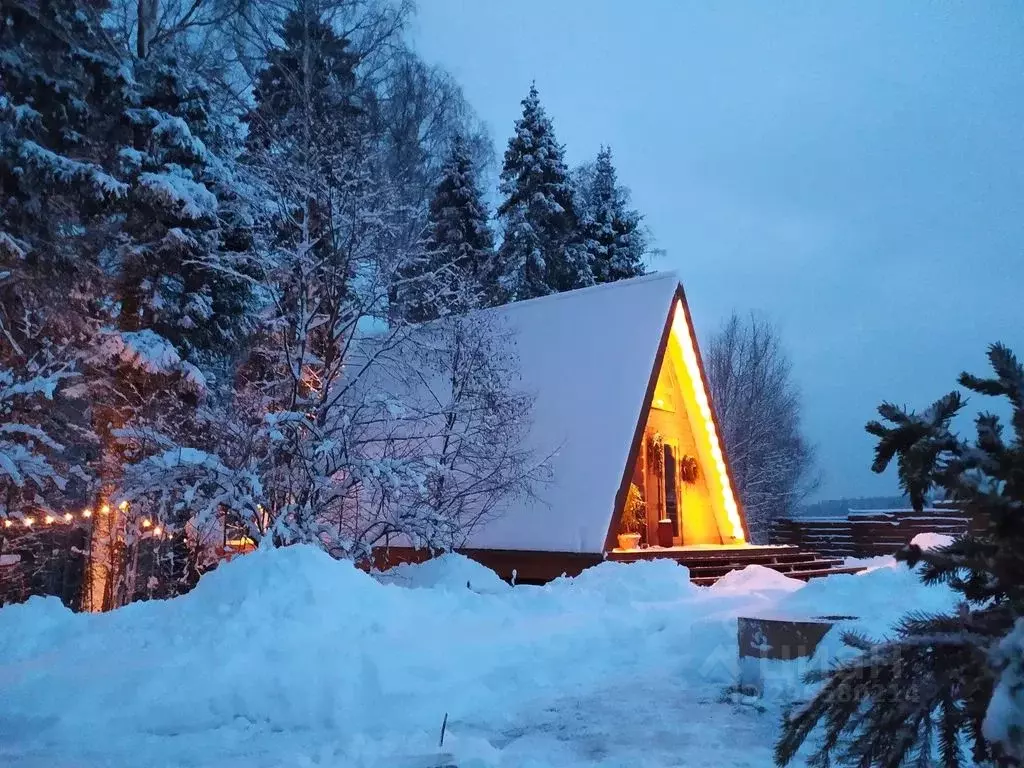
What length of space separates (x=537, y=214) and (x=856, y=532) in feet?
45.7

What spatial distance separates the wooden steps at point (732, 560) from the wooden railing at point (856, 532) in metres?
4.68

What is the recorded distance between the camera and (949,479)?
6.37 feet

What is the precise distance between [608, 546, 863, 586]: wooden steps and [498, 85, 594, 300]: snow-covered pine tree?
555 inches

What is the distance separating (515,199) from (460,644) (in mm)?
22530

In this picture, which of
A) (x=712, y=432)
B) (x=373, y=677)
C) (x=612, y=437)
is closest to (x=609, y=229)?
(x=712, y=432)

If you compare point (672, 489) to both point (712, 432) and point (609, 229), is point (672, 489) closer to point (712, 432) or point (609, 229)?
point (712, 432)

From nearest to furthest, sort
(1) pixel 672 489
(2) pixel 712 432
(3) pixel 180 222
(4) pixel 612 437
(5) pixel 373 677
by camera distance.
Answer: (5) pixel 373 677
(3) pixel 180 222
(4) pixel 612 437
(1) pixel 672 489
(2) pixel 712 432

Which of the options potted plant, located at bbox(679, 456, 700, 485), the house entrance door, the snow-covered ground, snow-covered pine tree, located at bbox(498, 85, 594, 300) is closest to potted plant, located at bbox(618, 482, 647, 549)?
the house entrance door

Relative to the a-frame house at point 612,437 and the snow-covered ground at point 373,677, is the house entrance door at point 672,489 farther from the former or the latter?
the snow-covered ground at point 373,677

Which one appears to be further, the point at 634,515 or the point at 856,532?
the point at 856,532

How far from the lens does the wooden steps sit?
41.0ft

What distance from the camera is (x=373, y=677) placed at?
203 inches

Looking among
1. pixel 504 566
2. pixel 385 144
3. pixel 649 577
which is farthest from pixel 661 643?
pixel 385 144

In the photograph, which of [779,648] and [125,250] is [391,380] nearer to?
[125,250]
